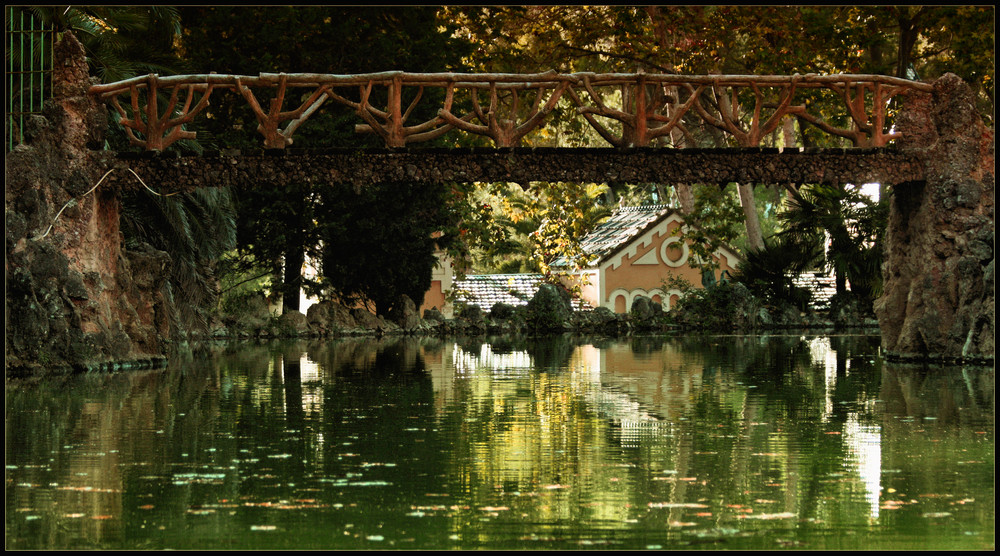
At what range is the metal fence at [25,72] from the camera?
53.7 ft

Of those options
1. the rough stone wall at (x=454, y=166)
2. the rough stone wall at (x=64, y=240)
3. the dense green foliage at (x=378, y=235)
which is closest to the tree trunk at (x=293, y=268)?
the dense green foliage at (x=378, y=235)

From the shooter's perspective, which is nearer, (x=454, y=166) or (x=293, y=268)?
(x=454, y=166)

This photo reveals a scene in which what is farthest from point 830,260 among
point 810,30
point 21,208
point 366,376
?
point 21,208

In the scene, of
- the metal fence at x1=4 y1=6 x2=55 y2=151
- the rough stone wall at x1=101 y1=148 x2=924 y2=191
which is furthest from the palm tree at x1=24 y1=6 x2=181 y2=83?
the rough stone wall at x1=101 y1=148 x2=924 y2=191

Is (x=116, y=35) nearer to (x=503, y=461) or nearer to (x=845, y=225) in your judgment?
(x=503, y=461)

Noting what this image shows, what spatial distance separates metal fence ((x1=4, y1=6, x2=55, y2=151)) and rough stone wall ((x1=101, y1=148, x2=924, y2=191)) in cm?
142

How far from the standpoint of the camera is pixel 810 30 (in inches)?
1139

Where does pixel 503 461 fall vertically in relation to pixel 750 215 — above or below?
below

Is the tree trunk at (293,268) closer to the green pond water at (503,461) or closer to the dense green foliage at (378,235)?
the dense green foliage at (378,235)

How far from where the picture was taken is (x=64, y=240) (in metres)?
16.2

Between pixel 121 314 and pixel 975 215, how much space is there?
40.2 feet

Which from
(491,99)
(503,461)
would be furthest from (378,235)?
(503,461)

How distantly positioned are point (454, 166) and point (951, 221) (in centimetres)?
708

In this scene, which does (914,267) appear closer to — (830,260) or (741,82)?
(741,82)
